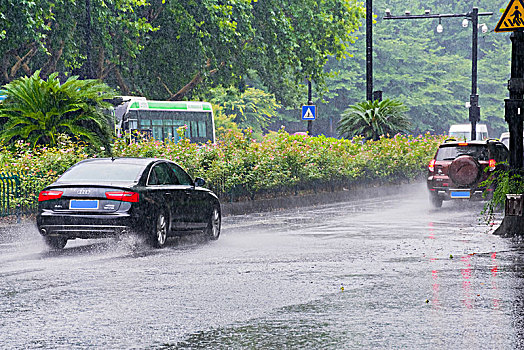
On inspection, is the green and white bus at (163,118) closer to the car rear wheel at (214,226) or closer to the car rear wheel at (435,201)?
the car rear wheel at (435,201)

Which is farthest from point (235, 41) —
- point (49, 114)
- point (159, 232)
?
point (159, 232)

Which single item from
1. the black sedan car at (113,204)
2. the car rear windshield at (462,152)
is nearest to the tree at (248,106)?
the car rear windshield at (462,152)

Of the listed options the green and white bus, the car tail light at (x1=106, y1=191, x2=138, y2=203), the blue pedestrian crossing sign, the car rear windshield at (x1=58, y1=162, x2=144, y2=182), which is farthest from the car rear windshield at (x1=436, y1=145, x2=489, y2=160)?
the blue pedestrian crossing sign

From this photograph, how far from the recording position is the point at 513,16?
1531cm

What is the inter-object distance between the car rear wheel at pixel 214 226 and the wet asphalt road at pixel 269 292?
230 millimetres

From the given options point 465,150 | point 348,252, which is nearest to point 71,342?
point 348,252

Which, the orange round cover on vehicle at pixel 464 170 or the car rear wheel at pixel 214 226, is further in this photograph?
the orange round cover on vehicle at pixel 464 170

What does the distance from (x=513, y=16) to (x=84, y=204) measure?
750 centimetres

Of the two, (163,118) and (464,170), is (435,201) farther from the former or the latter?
(163,118)

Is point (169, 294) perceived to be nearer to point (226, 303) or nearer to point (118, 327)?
point (226, 303)

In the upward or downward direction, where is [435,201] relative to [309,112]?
downward

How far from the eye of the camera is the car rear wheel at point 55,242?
543 inches

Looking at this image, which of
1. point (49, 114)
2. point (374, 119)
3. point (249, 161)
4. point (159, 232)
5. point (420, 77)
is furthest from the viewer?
point (420, 77)

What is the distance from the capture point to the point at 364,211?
21.6 metres
